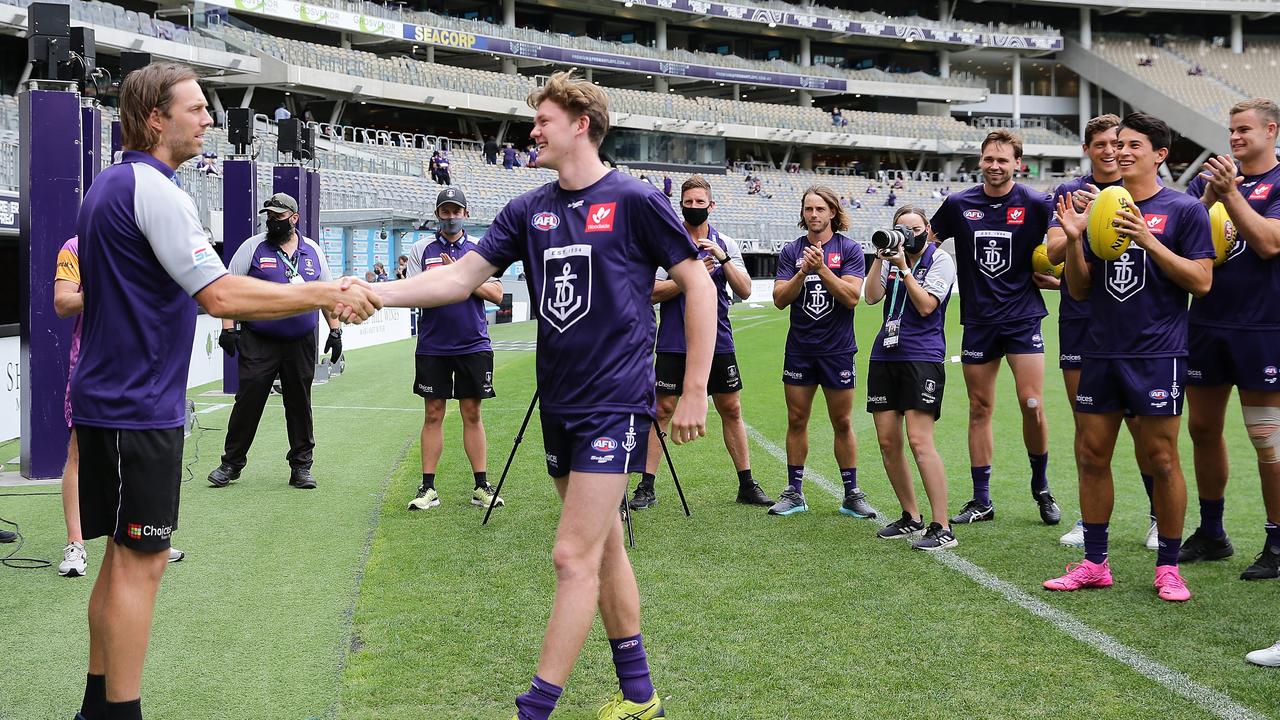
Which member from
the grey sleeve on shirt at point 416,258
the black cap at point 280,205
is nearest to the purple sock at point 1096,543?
the grey sleeve on shirt at point 416,258

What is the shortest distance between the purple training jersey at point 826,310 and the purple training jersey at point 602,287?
3677 millimetres

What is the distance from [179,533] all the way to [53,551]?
0.73 metres

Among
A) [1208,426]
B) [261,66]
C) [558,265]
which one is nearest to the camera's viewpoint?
[558,265]

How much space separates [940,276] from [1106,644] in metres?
2.73

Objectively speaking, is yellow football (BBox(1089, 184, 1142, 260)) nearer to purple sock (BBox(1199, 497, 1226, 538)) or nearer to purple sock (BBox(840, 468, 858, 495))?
purple sock (BBox(1199, 497, 1226, 538))

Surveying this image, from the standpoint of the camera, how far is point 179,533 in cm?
687

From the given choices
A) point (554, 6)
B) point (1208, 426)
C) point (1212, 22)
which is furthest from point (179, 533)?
point (1212, 22)

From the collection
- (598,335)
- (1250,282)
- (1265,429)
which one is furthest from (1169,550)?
(598,335)

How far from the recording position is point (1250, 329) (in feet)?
18.2

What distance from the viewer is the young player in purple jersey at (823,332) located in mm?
7234

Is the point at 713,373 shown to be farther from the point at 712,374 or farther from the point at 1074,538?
the point at 1074,538

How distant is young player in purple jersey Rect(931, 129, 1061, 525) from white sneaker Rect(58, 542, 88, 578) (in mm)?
5213

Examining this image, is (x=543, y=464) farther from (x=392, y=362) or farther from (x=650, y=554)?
(x=392, y=362)

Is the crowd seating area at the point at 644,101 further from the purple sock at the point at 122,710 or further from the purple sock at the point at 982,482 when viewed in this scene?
the purple sock at the point at 122,710
